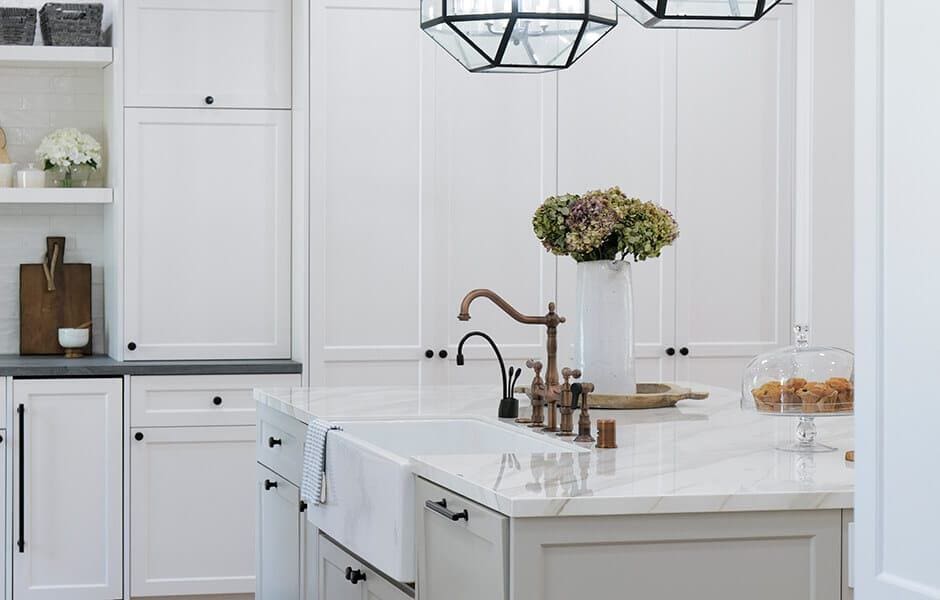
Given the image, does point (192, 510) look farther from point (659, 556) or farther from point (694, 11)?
point (659, 556)

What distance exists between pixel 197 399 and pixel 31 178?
105cm

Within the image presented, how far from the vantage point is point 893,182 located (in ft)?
4.28

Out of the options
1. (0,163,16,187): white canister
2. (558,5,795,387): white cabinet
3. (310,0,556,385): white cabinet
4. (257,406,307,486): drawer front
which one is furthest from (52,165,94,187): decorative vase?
(558,5,795,387): white cabinet

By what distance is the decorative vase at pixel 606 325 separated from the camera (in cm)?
315

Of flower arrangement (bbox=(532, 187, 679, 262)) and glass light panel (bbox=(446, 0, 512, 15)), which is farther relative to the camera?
→ flower arrangement (bbox=(532, 187, 679, 262))

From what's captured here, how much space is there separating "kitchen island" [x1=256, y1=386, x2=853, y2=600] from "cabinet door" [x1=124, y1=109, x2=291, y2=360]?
218cm

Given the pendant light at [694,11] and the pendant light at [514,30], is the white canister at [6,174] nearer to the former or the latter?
the pendant light at [514,30]

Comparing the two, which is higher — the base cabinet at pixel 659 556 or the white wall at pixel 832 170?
the white wall at pixel 832 170

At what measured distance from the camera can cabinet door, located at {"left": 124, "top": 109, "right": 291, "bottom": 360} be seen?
15.1 feet

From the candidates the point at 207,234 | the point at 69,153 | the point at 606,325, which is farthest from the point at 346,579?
the point at 69,153

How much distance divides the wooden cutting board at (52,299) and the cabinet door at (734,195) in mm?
2268

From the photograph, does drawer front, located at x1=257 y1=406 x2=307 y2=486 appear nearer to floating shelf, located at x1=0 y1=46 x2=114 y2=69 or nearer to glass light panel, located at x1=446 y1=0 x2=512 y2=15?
glass light panel, located at x1=446 y1=0 x2=512 y2=15

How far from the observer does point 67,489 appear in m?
4.42

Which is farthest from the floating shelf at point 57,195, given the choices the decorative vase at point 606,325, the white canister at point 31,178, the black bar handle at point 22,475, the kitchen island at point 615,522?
the kitchen island at point 615,522
